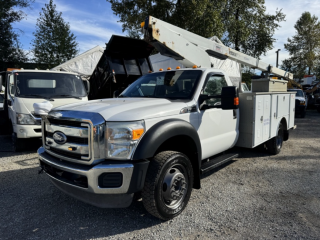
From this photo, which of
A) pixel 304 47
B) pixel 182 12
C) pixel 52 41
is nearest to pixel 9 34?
pixel 52 41

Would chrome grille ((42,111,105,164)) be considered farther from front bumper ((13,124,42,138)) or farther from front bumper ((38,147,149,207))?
front bumper ((13,124,42,138))

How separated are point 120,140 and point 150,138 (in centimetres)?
33

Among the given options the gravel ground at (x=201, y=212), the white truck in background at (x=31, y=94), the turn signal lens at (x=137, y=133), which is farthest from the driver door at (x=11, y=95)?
the turn signal lens at (x=137, y=133)

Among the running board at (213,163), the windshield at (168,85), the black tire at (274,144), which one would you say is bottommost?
the black tire at (274,144)

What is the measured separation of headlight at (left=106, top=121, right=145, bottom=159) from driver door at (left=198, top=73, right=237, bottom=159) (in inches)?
50.9

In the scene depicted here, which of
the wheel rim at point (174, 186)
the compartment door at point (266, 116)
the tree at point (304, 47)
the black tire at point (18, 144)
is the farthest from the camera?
the tree at point (304, 47)

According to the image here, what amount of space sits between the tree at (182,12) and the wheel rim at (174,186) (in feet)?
45.5

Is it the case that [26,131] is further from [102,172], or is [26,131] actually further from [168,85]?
[102,172]

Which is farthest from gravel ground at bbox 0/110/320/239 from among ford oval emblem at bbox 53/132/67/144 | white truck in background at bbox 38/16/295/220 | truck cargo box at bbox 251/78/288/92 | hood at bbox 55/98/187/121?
truck cargo box at bbox 251/78/288/92

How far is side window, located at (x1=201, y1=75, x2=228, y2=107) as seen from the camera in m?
3.75

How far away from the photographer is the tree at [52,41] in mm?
20141

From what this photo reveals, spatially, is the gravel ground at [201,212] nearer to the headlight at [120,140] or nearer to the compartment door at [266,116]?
the compartment door at [266,116]

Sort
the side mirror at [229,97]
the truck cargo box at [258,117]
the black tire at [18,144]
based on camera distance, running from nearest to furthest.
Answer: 1. the side mirror at [229,97]
2. the truck cargo box at [258,117]
3. the black tire at [18,144]

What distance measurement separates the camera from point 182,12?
51.2 ft
